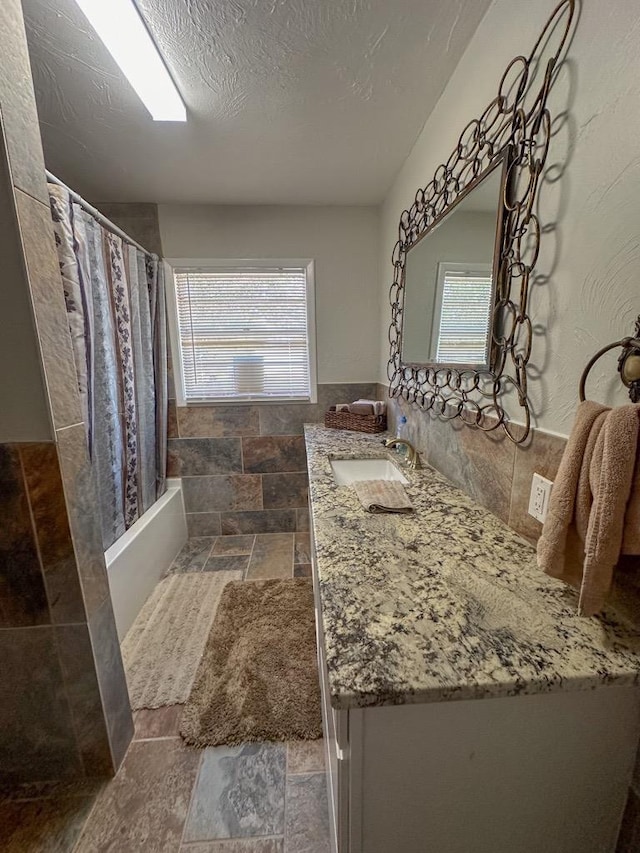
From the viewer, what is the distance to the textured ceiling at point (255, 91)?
0.97 m

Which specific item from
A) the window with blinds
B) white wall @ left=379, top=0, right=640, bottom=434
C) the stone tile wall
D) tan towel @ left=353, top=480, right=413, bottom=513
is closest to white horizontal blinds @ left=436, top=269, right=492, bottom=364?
the window with blinds

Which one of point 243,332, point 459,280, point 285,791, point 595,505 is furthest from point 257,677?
point 243,332

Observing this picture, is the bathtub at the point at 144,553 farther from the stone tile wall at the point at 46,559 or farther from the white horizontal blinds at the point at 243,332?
the white horizontal blinds at the point at 243,332

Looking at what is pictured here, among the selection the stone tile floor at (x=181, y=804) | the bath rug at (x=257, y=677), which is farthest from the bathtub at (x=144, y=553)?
the stone tile floor at (x=181, y=804)

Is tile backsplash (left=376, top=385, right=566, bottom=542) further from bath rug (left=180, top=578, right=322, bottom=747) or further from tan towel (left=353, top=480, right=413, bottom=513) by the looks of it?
bath rug (left=180, top=578, right=322, bottom=747)

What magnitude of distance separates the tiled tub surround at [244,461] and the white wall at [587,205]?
1663mm

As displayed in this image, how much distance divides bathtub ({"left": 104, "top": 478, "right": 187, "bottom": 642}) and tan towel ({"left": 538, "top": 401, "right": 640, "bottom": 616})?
176 cm

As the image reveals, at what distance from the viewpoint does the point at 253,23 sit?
986 mm

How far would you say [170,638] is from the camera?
155 centimetres

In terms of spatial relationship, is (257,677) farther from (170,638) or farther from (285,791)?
(170,638)

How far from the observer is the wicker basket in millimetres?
2064

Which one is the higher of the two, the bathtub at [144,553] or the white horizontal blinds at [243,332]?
the white horizontal blinds at [243,332]

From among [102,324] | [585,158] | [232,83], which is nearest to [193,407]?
[102,324]

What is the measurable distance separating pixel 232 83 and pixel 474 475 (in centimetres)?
174
